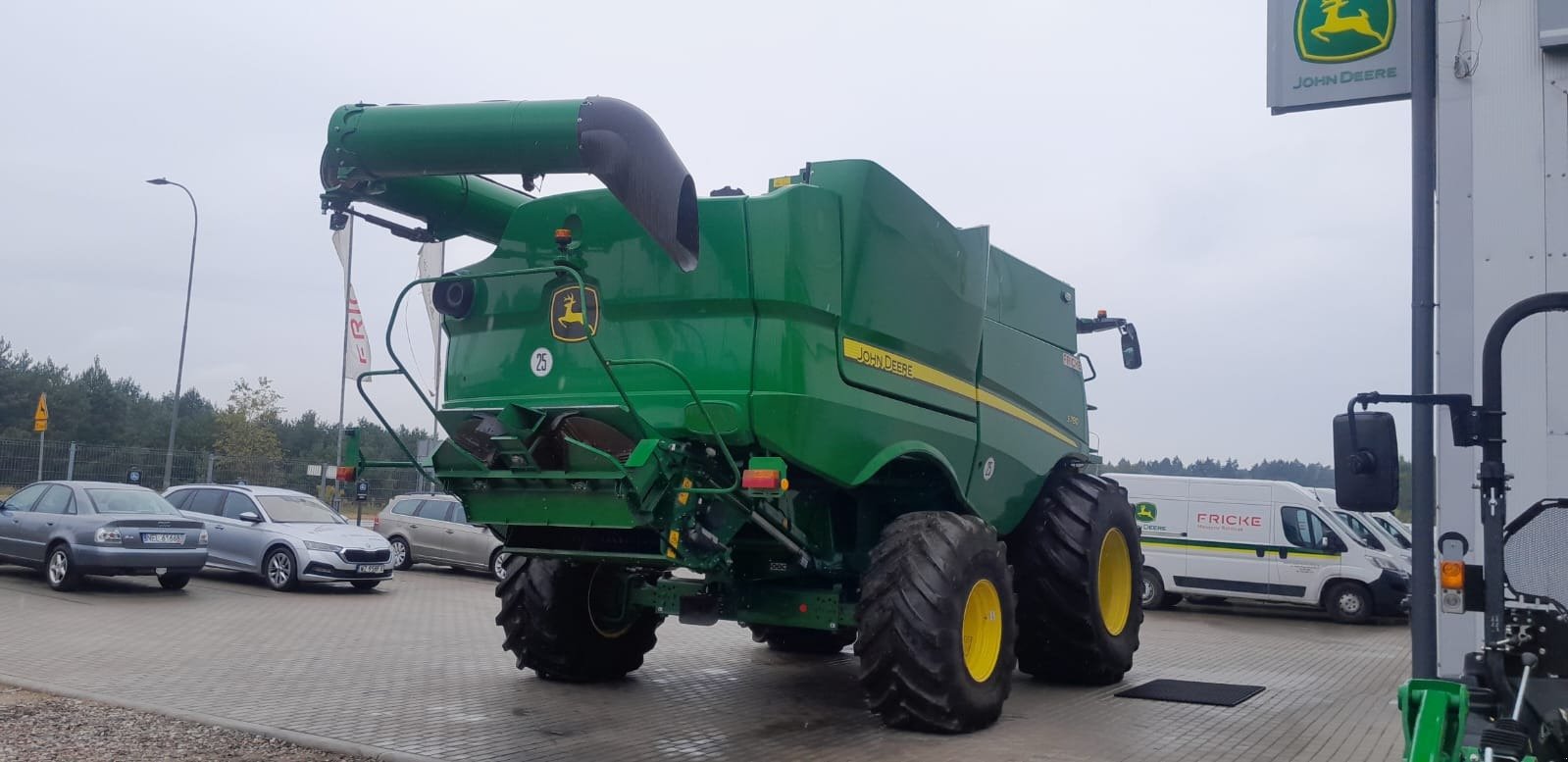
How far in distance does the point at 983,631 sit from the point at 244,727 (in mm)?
4654

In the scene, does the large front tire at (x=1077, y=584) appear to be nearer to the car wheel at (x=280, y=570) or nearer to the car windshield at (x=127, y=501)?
the car wheel at (x=280, y=570)

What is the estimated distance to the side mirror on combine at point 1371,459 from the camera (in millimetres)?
Answer: 4609

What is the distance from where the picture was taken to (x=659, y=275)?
24.1 ft

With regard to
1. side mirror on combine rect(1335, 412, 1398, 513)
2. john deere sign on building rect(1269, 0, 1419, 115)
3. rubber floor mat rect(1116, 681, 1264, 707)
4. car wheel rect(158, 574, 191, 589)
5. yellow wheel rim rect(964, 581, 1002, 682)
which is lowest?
car wheel rect(158, 574, 191, 589)

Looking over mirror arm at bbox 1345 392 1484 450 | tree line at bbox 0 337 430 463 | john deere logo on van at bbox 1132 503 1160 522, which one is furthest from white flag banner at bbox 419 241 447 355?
tree line at bbox 0 337 430 463

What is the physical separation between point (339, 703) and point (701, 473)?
11.3 feet

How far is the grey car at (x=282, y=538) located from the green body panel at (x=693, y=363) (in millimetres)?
10027

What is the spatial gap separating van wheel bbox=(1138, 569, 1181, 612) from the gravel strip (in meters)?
14.4

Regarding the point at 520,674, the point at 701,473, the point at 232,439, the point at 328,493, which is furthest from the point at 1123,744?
the point at 232,439

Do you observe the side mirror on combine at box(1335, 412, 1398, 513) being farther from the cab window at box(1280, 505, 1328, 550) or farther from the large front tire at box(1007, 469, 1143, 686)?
the cab window at box(1280, 505, 1328, 550)

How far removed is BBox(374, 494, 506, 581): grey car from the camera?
20562mm

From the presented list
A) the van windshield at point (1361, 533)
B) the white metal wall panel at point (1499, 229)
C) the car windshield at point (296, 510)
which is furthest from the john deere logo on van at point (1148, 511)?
the white metal wall panel at point (1499, 229)

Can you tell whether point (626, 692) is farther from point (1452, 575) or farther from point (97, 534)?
point (97, 534)

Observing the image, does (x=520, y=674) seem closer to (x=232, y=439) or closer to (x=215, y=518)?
(x=215, y=518)
